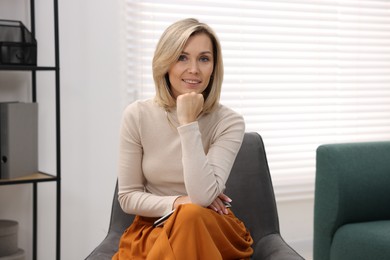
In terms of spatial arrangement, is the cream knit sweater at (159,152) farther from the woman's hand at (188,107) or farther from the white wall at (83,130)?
the white wall at (83,130)

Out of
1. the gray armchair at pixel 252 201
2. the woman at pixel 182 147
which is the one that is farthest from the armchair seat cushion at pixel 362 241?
the woman at pixel 182 147

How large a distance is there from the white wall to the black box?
0.34 meters

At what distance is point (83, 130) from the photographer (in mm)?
3070

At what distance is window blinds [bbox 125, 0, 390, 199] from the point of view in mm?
3441

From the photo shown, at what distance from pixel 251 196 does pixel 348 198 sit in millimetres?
729

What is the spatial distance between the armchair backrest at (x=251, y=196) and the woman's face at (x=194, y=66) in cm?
37

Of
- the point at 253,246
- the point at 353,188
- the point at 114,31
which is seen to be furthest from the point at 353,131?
the point at 253,246

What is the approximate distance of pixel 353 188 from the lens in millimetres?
2750

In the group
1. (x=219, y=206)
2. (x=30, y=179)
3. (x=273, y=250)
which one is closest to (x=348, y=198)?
(x=273, y=250)

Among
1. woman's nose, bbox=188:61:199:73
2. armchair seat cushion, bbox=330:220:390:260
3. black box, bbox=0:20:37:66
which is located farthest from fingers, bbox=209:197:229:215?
black box, bbox=0:20:37:66

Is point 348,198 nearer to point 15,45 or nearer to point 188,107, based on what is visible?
point 188,107

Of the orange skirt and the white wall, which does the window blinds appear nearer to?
the white wall

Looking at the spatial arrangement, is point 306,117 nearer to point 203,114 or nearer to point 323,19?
point 323,19

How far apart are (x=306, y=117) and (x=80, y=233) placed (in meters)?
1.52
